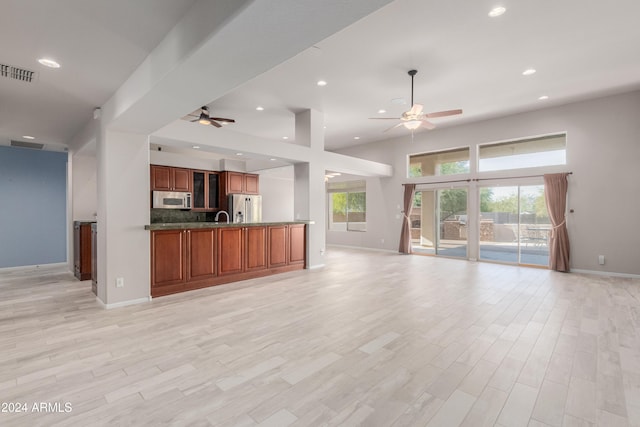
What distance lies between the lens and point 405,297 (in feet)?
14.0

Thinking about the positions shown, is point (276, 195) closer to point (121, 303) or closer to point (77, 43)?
point (121, 303)

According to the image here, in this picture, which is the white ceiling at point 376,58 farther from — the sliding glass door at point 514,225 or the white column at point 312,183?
the sliding glass door at point 514,225

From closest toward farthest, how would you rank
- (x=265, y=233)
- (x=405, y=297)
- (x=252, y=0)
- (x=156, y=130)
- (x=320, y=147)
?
(x=252, y=0) < (x=156, y=130) < (x=405, y=297) < (x=265, y=233) < (x=320, y=147)

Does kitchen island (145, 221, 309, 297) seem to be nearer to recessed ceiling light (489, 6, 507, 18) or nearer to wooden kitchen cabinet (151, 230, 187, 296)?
wooden kitchen cabinet (151, 230, 187, 296)

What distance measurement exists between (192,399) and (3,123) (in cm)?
639

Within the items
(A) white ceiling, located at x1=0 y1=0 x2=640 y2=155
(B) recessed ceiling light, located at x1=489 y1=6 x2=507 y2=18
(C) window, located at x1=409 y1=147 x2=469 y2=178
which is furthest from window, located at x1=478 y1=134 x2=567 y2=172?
(B) recessed ceiling light, located at x1=489 y1=6 x2=507 y2=18

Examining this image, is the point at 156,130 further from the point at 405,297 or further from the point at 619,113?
the point at 619,113

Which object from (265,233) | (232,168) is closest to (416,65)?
(265,233)

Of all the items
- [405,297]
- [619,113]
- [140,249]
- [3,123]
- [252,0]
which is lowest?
[405,297]

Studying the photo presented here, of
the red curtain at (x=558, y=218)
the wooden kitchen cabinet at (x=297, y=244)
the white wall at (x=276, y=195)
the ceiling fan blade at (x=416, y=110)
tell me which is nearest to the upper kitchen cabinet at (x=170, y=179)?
the white wall at (x=276, y=195)

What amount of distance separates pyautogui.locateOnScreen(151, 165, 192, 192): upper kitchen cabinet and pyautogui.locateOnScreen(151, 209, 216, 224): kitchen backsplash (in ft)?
2.11

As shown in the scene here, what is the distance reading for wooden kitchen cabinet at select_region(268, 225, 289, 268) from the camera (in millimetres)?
5812

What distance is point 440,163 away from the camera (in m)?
8.40

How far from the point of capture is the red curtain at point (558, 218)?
20.6 ft
